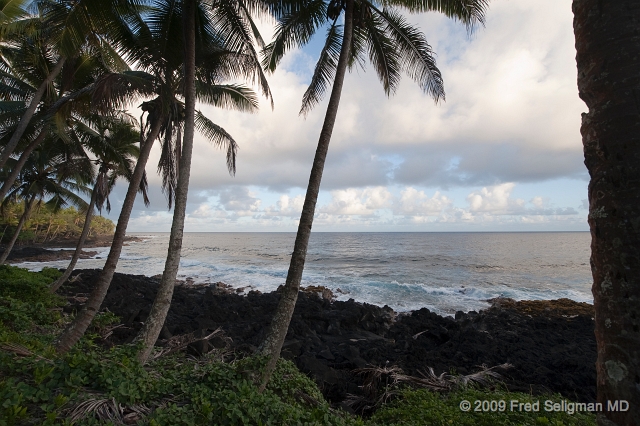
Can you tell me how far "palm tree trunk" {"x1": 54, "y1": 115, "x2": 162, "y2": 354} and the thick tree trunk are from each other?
5.76 metres

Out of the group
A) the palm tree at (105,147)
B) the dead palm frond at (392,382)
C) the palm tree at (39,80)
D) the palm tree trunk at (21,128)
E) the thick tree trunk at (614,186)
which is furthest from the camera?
the palm tree at (105,147)

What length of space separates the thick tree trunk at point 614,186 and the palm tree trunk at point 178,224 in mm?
4956

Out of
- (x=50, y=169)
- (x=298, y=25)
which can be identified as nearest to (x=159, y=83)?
(x=298, y=25)

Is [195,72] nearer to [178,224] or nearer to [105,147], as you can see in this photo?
[178,224]

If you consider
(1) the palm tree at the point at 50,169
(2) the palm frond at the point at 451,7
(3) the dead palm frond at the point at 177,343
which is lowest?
(3) the dead palm frond at the point at 177,343

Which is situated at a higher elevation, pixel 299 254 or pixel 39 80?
pixel 39 80

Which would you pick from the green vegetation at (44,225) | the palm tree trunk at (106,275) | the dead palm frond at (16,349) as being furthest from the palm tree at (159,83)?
the green vegetation at (44,225)

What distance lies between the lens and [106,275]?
240 inches

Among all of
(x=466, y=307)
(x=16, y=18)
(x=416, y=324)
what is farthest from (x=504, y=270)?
(x=16, y=18)

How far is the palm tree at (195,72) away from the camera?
540 cm

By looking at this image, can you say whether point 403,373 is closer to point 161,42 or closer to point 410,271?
point 161,42

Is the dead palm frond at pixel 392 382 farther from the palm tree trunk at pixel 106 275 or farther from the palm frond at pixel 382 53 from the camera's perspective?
the palm frond at pixel 382 53

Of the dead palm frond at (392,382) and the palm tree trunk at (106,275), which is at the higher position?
the palm tree trunk at (106,275)

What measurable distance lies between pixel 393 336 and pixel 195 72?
28.8ft
